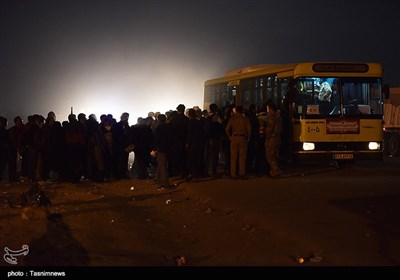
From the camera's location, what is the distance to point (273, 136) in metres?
17.9

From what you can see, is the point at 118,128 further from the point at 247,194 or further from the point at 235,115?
the point at 247,194

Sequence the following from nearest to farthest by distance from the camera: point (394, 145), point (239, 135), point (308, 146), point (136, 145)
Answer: point (239, 135) < point (136, 145) < point (308, 146) < point (394, 145)

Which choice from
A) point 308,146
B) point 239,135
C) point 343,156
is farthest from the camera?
point 343,156

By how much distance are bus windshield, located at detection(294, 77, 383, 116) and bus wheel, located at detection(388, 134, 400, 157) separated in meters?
10.8

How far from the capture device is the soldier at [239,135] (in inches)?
690

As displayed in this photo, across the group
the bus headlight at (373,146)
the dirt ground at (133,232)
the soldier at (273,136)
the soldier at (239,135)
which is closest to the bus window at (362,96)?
the bus headlight at (373,146)

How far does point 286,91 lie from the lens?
2020 centimetres

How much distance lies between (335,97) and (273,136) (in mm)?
2521

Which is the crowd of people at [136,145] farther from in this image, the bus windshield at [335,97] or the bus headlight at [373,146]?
the bus headlight at [373,146]

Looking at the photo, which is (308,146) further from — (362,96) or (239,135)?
(239,135)

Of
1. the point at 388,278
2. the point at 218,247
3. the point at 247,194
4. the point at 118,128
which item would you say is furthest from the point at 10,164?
the point at 388,278

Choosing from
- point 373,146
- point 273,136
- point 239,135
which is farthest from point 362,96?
point 239,135

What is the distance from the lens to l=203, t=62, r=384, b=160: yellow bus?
19234 millimetres

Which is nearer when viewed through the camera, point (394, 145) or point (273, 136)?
point (273, 136)
